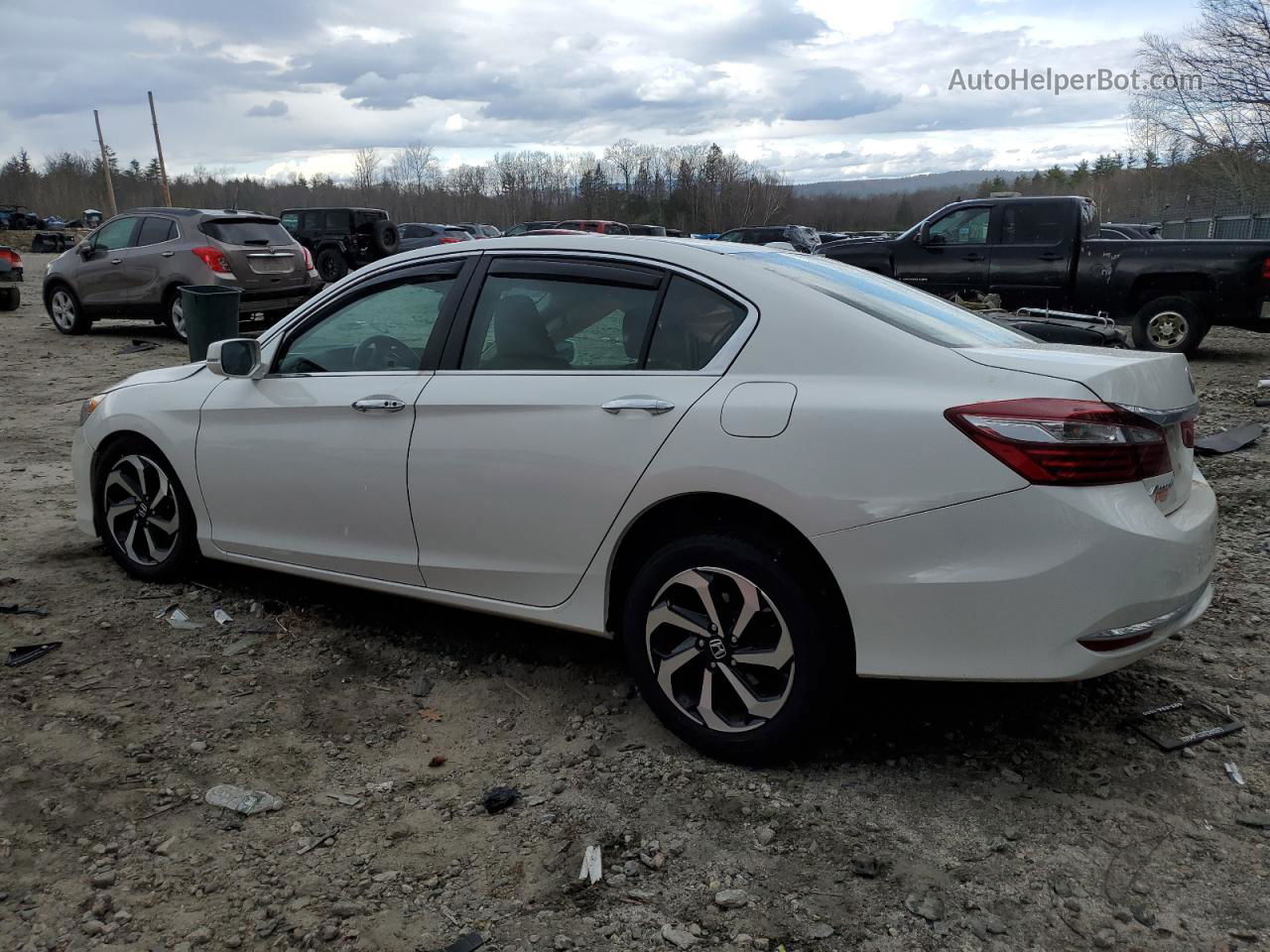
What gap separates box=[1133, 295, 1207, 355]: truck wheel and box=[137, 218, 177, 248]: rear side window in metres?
12.5

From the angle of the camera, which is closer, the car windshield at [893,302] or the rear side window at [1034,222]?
the car windshield at [893,302]

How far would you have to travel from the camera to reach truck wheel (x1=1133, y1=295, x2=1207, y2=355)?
38.7ft

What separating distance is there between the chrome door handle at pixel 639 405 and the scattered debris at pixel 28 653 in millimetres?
2629

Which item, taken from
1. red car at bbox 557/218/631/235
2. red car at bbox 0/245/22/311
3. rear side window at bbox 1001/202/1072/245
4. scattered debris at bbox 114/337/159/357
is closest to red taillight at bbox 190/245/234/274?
scattered debris at bbox 114/337/159/357

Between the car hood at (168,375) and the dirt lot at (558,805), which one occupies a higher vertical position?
the car hood at (168,375)

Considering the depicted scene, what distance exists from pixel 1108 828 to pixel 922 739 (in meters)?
0.64

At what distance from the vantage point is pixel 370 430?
3805mm

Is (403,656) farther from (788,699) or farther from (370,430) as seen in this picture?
(788,699)

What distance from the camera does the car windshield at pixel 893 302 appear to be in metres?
3.13

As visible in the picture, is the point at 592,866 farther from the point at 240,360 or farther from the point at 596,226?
the point at 596,226

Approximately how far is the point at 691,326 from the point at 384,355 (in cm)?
139

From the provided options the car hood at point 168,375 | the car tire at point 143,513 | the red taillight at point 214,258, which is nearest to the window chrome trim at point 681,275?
the car hood at point 168,375

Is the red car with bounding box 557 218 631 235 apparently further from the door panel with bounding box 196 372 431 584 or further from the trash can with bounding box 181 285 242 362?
the door panel with bounding box 196 372 431 584

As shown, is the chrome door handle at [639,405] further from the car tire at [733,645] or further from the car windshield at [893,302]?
the car windshield at [893,302]
